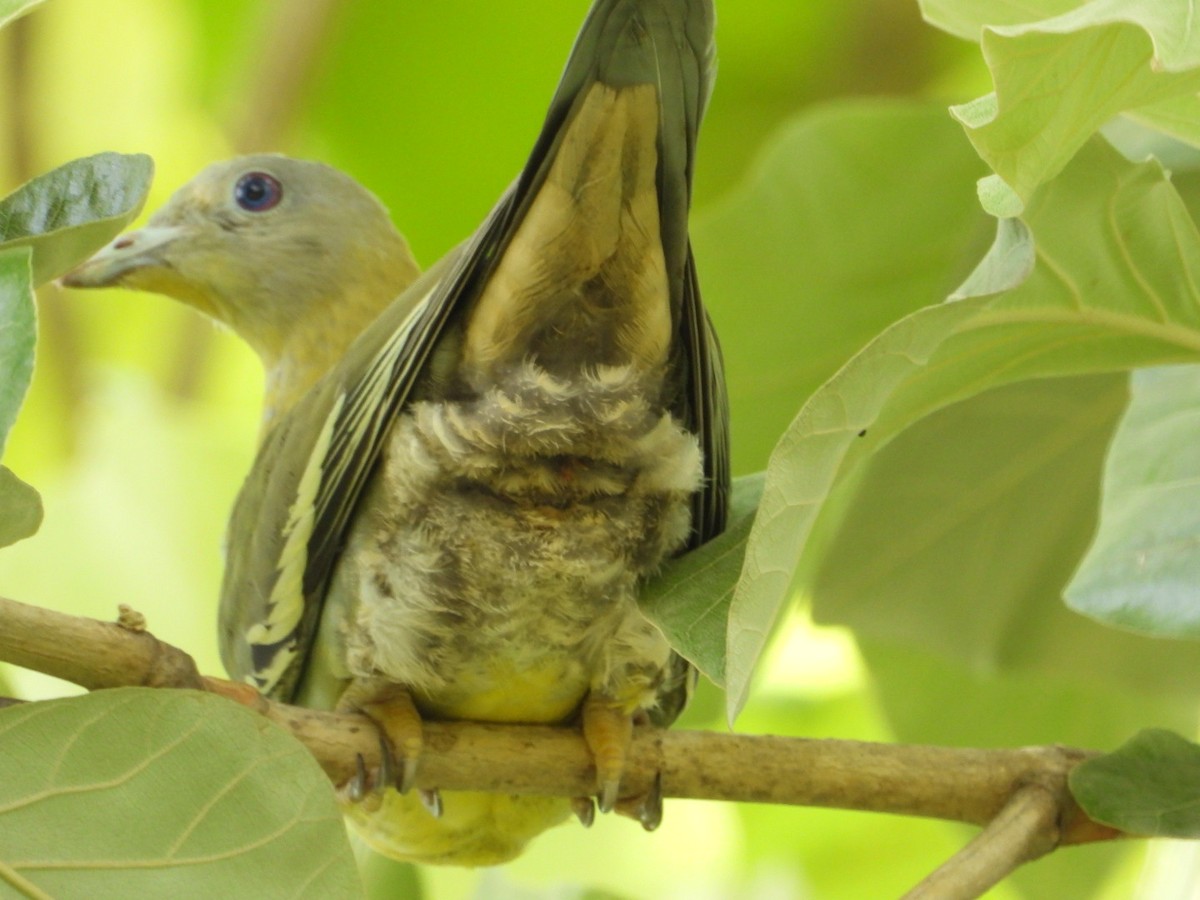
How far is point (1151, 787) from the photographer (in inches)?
41.8

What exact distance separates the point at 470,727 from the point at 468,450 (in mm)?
255

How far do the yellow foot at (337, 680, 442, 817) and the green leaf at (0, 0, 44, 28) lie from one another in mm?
610

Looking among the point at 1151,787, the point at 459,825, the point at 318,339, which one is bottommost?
the point at 459,825

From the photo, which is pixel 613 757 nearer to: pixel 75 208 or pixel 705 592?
pixel 705 592

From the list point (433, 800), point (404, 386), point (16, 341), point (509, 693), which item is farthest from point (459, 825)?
point (16, 341)

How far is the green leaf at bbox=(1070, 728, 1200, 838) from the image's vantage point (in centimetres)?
105

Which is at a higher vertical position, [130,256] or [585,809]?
[130,256]

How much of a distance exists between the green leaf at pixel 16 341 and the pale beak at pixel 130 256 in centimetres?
107

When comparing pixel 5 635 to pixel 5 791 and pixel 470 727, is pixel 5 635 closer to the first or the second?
pixel 5 791

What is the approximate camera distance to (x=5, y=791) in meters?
0.88

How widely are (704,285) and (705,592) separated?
558 mm

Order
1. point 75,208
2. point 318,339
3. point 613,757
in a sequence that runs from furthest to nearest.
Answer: point 318,339
point 613,757
point 75,208

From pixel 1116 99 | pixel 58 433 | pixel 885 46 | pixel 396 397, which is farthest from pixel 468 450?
pixel 58 433

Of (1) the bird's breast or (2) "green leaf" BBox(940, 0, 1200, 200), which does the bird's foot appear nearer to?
(1) the bird's breast
